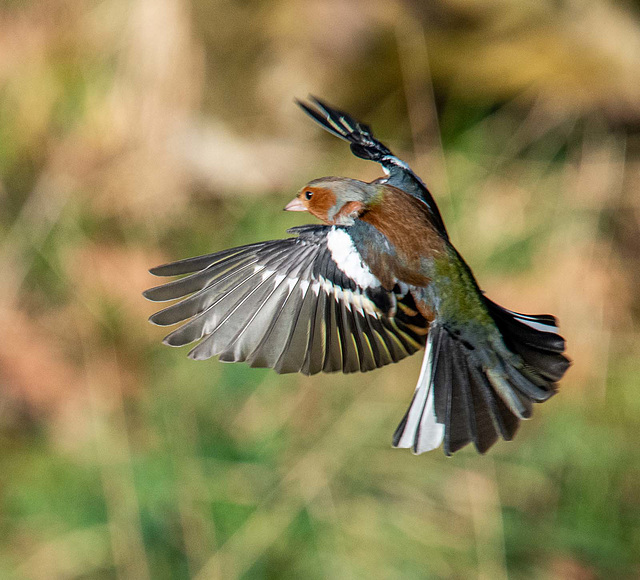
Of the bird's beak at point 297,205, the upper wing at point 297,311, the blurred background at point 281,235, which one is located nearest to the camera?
the upper wing at point 297,311

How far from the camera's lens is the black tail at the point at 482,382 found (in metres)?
1.73

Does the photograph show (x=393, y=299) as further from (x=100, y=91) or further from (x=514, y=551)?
(x=100, y=91)

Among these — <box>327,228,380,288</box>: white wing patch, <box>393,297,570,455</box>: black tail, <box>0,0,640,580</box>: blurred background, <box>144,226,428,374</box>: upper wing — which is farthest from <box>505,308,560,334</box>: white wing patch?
<box>0,0,640,580</box>: blurred background

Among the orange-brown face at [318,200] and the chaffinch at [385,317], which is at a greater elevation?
the orange-brown face at [318,200]

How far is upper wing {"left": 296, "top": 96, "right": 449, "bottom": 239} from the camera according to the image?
1.99 metres

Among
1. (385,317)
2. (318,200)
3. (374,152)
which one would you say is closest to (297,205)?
(318,200)

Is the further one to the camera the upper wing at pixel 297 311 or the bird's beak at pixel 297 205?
the bird's beak at pixel 297 205

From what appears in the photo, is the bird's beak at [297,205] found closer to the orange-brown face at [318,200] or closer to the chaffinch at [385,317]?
the orange-brown face at [318,200]

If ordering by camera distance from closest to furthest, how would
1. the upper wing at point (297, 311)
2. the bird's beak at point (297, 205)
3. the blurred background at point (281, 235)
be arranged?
the upper wing at point (297, 311) < the bird's beak at point (297, 205) < the blurred background at point (281, 235)

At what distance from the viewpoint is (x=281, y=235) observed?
3789 millimetres

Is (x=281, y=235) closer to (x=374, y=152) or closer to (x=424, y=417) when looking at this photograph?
(x=374, y=152)

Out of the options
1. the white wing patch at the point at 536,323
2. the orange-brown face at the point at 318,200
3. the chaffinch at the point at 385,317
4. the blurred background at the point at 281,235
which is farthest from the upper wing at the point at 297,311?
the blurred background at the point at 281,235

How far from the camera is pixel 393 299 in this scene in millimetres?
1808

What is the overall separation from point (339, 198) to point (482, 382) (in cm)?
58
